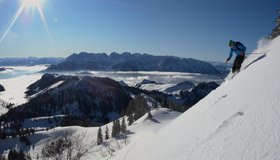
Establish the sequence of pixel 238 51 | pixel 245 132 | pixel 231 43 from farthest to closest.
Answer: pixel 231 43 → pixel 238 51 → pixel 245 132

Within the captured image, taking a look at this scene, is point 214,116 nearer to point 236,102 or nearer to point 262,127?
point 236,102

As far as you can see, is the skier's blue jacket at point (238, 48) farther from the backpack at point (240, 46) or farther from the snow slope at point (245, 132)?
the snow slope at point (245, 132)

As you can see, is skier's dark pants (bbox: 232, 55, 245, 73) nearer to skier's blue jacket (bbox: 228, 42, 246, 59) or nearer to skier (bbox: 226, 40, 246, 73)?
skier (bbox: 226, 40, 246, 73)

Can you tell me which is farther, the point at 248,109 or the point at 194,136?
the point at 194,136

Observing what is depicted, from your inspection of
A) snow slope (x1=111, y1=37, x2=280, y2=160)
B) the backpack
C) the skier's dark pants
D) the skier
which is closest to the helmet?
the skier

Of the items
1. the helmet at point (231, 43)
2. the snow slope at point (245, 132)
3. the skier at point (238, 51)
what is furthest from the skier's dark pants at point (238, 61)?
the snow slope at point (245, 132)

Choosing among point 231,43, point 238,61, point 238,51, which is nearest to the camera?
point 238,51

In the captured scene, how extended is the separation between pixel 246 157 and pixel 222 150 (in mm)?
920

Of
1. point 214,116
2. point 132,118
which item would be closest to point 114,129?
point 132,118

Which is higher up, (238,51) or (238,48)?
(238,48)

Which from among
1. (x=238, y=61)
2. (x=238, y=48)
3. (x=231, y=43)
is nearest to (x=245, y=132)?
(x=238, y=61)

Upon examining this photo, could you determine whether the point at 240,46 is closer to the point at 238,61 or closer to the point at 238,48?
the point at 238,48

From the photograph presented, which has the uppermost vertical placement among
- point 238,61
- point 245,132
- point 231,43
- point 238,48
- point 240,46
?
point 231,43

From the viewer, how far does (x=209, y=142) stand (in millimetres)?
7656
